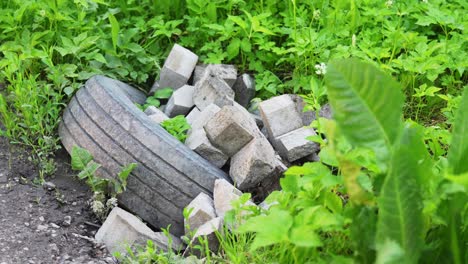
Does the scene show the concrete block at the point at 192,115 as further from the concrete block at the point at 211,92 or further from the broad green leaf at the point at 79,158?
the broad green leaf at the point at 79,158

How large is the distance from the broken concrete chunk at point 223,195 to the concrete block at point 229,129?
272 millimetres

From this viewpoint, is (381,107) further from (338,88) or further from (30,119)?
(30,119)

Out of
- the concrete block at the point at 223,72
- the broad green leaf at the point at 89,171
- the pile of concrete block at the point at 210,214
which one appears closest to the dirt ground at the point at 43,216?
the broad green leaf at the point at 89,171

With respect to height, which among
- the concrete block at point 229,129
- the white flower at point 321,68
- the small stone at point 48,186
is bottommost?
the small stone at point 48,186

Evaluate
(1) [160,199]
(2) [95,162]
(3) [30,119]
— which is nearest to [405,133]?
(1) [160,199]

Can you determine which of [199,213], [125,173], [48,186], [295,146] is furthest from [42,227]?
[295,146]

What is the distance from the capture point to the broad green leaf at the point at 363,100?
2262 mm

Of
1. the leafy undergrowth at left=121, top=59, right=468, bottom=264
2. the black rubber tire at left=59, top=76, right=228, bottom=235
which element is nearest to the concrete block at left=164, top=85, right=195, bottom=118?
the black rubber tire at left=59, top=76, right=228, bottom=235

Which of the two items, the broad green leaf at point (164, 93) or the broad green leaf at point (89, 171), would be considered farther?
the broad green leaf at point (164, 93)

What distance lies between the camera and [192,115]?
4121 mm

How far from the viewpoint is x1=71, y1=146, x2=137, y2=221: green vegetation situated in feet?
11.7

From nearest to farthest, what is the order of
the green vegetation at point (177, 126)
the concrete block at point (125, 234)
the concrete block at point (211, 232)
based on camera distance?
the concrete block at point (211, 232) < the concrete block at point (125, 234) < the green vegetation at point (177, 126)

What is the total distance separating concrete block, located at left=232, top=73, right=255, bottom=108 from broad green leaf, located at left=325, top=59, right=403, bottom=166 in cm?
202

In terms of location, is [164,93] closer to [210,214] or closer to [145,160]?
[145,160]
